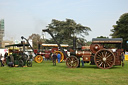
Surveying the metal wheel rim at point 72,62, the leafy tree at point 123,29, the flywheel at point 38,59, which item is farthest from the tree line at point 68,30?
the metal wheel rim at point 72,62

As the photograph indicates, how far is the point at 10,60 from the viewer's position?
1825 centimetres

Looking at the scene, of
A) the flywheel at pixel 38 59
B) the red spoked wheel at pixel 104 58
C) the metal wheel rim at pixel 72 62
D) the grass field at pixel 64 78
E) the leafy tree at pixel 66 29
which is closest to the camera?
the grass field at pixel 64 78

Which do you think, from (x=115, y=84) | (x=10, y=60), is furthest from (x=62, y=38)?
(x=115, y=84)

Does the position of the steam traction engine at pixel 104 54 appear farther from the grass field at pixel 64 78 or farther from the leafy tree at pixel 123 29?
the leafy tree at pixel 123 29

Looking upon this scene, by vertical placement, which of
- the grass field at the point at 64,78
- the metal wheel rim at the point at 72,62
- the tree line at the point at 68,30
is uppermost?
the tree line at the point at 68,30

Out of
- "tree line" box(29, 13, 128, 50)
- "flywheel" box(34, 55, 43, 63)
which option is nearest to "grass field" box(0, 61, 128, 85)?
"flywheel" box(34, 55, 43, 63)

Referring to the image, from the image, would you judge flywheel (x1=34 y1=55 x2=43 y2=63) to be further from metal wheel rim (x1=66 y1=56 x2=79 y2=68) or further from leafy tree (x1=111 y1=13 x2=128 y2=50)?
leafy tree (x1=111 y1=13 x2=128 y2=50)

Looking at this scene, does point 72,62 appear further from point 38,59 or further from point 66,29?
point 66,29

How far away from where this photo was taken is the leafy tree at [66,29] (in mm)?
45500

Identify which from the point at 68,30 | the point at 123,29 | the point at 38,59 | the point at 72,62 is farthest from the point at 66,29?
the point at 72,62

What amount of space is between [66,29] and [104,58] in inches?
1230

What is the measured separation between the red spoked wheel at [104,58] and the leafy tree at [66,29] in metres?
30.0

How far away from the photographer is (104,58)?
586 inches

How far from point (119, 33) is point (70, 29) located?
39.0ft
